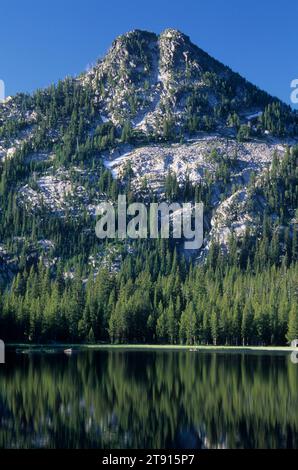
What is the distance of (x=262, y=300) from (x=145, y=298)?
1360 inches

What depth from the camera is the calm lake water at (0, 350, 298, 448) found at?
44938 millimetres

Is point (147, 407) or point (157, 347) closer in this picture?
point (147, 407)

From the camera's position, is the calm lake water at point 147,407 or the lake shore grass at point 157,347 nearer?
the calm lake water at point 147,407

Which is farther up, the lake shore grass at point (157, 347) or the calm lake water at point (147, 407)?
the calm lake water at point (147, 407)

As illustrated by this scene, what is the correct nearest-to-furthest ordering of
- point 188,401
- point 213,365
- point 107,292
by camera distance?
point 188,401 → point 213,365 → point 107,292

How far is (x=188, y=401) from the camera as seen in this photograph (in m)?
62.4

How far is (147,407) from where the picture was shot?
58.9m

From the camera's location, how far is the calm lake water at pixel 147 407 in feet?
147

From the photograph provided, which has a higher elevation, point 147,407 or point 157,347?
point 147,407

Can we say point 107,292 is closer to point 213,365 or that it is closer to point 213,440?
point 213,365

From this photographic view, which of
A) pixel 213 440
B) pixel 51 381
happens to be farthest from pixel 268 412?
pixel 51 381

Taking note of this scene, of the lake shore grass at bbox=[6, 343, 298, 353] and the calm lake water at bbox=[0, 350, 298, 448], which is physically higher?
the calm lake water at bbox=[0, 350, 298, 448]

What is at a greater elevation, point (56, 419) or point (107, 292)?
point (107, 292)

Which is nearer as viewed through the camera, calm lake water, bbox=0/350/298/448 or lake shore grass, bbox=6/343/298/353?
calm lake water, bbox=0/350/298/448
